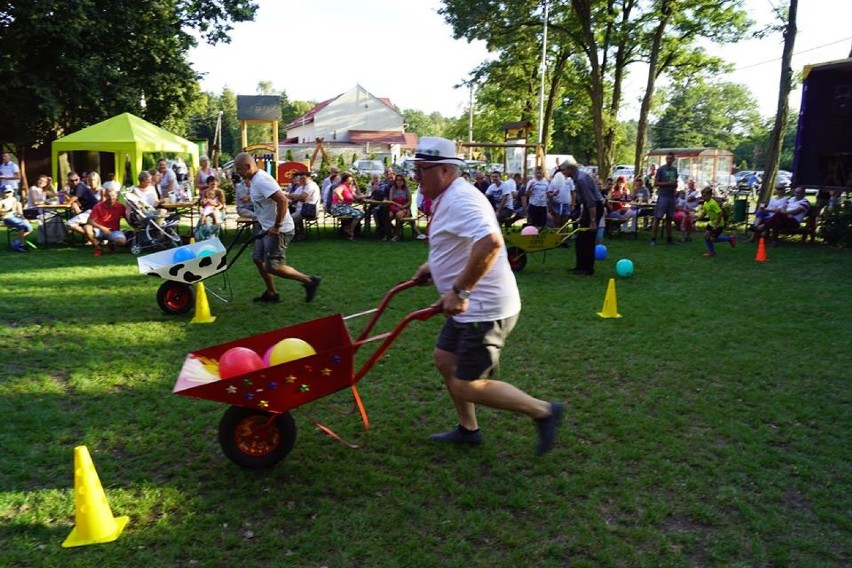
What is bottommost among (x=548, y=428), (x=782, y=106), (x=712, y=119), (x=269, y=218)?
(x=548, y=428)

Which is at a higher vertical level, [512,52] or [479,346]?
[512,52]

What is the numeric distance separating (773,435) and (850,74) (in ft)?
34.8

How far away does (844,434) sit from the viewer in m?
4.31

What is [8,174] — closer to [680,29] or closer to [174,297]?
[174,297]

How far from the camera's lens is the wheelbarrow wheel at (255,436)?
12.1 feet

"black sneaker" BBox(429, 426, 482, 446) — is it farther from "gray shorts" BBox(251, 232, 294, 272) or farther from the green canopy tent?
the green canopy tent

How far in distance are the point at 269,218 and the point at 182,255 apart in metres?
1.08

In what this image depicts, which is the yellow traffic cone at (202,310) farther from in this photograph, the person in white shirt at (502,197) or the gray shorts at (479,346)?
the person in white shirt at (502,197)

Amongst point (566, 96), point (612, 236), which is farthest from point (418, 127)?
point (612, 236)

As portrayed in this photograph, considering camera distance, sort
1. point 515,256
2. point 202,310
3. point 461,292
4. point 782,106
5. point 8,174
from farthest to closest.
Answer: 1. point 782,106
2. point 8,174
3. point 515,256
4. point 202,310
5. point 461,292

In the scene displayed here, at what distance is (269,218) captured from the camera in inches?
298

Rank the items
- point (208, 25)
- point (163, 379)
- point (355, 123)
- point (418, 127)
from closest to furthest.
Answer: point (163, 379) < point (208, 25) < point (355, 123) < point (418, 127)

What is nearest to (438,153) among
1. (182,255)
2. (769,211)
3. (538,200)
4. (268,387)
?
(268,387)

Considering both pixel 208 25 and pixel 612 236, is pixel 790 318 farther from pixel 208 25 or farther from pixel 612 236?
pixel 208 25
